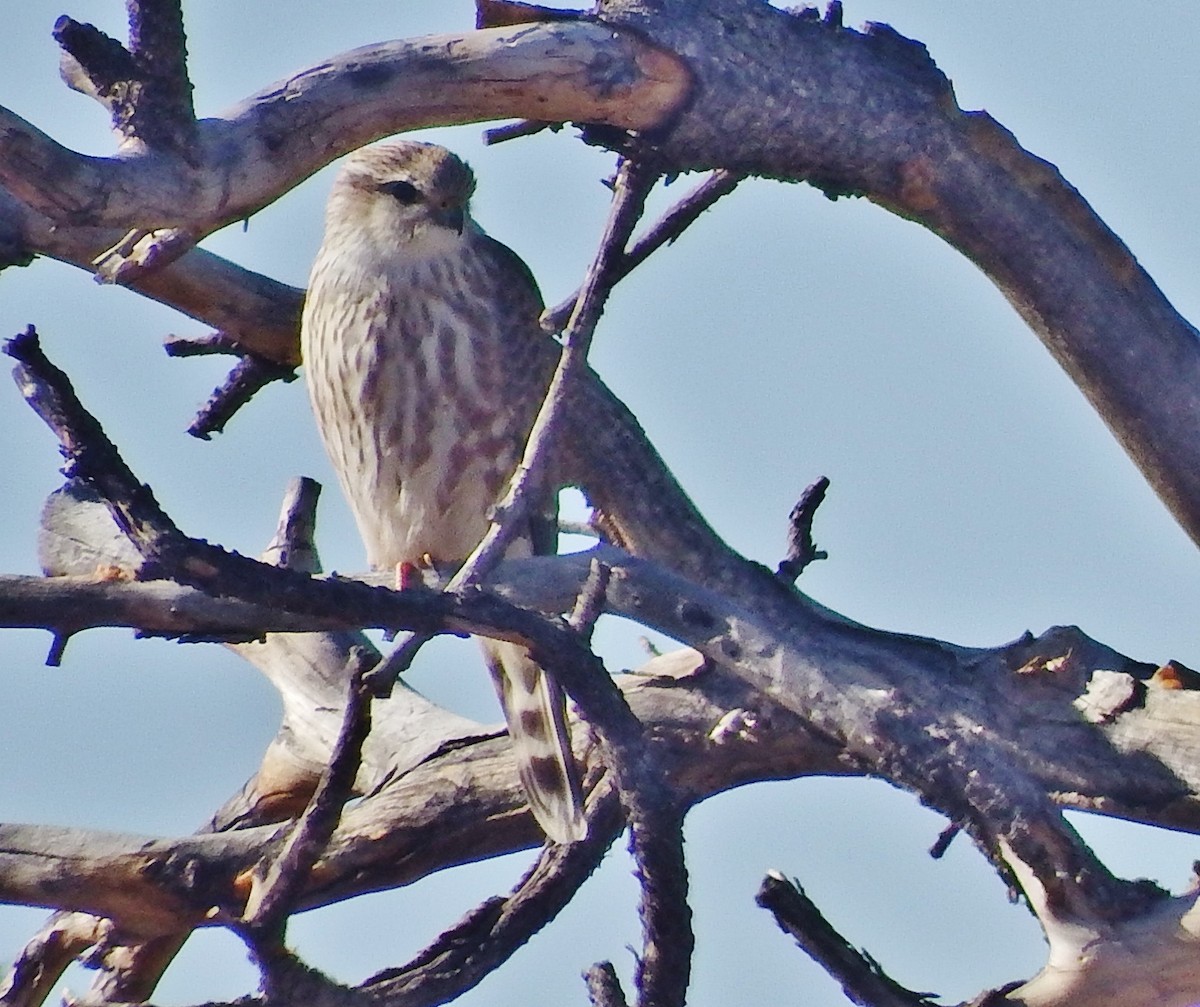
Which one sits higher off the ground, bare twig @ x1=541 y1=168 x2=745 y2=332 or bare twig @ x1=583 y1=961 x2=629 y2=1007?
bare twig @ x1=541 y1=168 x2=745 y2=332

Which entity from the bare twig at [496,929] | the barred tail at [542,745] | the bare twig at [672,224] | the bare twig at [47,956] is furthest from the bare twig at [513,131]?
the bare twig at [47,956]

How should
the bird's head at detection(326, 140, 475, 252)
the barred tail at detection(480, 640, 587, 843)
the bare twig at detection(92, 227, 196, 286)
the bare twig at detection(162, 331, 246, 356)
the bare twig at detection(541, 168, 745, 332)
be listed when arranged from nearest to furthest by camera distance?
the bare twig at detection(92, 227, 196, 286)
the barred tail at detection(480, 640, 587, 843)
the bare twig at detection(541, 168, 745, 332)
the bare twig at detection(162, 331, 246, 356)
the bird's head at detection(326, 140, 475, 252)

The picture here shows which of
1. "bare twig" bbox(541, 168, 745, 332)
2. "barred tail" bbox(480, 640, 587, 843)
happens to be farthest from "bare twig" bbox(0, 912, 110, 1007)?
"bare twig" bbox(541, 168, 745, 332)

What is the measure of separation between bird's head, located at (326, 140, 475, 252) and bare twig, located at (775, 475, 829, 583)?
1.19 metres

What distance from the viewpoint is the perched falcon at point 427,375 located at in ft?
13.3

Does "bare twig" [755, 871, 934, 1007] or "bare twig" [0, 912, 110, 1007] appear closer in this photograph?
"bare twig" [755, 871, 934, 1007]

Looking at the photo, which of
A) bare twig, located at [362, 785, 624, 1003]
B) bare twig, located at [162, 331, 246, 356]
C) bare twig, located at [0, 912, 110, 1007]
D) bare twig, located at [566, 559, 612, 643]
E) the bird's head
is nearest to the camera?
bare twig, located at [362, 785, 624, 1003]

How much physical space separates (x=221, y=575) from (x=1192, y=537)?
2.08 meters

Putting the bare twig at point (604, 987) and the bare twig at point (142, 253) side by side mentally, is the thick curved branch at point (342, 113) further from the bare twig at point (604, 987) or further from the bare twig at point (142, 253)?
the bare twig at point (604, 987)

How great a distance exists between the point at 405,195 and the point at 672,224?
0.98 m

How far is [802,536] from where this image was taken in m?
3.44

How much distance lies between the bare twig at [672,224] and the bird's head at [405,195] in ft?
2.36

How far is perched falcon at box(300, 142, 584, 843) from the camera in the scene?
4066mm

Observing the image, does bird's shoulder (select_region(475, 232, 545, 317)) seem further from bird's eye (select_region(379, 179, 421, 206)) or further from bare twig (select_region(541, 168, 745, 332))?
bare twig (select_region(541, 168, 745, 332))
